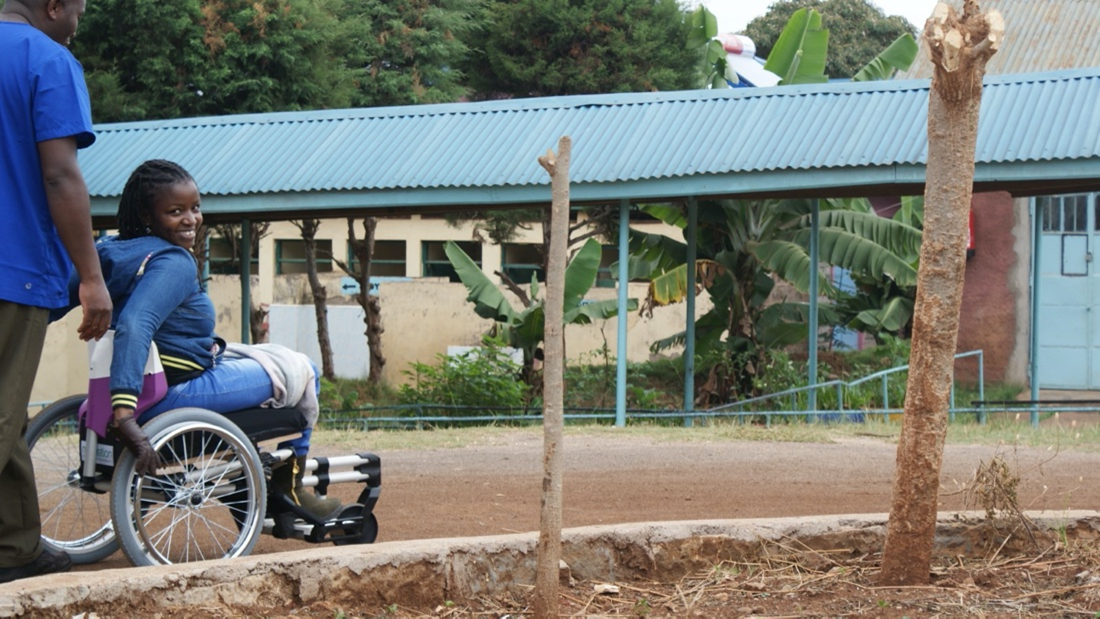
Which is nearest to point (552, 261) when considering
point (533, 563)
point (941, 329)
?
point (533, 563)

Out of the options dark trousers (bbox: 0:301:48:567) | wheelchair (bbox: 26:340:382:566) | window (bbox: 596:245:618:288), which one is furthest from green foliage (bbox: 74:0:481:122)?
dark trousers (bbox: 0:301:48:567)

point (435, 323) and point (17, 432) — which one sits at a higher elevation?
point (435, 323)

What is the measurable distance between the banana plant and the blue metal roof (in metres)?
1.40

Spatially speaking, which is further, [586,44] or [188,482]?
[586,44]

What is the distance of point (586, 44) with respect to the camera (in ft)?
72.9

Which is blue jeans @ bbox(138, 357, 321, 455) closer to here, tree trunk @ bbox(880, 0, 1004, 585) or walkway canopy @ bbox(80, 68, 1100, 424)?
tree trunk @ bbox(880, 0, 1004, 585)

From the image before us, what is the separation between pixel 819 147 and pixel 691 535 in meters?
7.97

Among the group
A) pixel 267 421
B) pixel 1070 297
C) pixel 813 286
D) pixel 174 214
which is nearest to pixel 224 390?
pixel 267 421

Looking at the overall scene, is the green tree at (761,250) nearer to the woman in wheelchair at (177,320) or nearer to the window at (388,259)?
the woman in wheelchair at (177,320)

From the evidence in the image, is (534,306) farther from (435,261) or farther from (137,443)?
(435,261)

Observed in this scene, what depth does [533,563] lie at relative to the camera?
394 centimetres

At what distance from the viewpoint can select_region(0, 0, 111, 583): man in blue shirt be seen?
3592 mm

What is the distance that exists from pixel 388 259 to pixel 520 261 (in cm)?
292

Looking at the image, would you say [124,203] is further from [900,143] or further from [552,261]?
[900,143]
